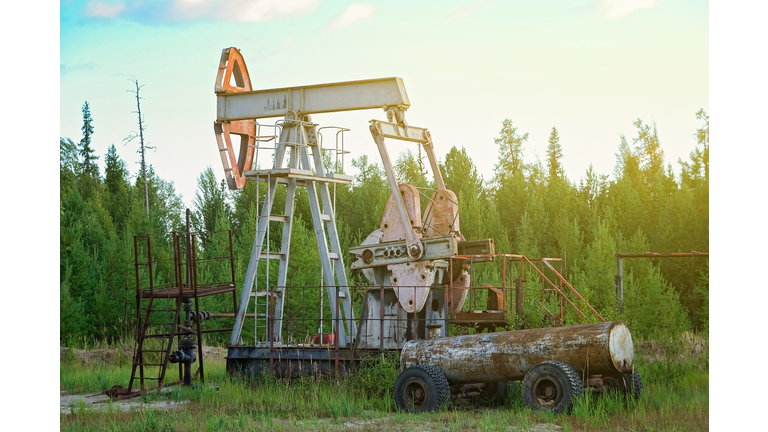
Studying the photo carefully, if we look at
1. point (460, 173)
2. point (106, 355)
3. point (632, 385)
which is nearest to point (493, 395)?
point (632, 385)

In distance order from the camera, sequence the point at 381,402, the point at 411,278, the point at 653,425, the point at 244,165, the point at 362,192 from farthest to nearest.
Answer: the point at 362,192, the point at 244,165, the point at 411,278, the point at 381,402, the point at 653,425

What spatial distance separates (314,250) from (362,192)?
855 centimetres

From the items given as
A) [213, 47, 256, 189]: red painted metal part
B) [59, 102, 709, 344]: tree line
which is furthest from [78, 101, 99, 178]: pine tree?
[213, 47, 256, 189]: red painted metal part

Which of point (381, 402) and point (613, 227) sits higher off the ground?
point (613, 227)

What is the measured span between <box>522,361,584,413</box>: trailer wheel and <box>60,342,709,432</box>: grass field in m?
0.12

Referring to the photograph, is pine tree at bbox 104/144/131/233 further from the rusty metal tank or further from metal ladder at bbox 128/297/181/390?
the rusty metal tank

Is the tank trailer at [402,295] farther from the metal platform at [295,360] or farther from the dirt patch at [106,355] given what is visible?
the dirt patch at [106,355]

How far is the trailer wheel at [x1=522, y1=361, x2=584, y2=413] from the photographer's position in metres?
8.09

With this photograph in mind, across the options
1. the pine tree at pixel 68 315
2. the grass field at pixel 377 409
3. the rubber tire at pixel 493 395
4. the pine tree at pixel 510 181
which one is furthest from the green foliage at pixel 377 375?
the pine tree at pixel 510 181

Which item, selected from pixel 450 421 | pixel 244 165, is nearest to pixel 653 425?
pixel 450 421

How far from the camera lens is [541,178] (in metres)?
30.6

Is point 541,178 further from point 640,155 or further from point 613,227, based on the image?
point 640,155

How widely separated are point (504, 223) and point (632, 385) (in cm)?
1987

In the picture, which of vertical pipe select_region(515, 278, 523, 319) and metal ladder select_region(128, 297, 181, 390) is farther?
metal ladder select_region(128, 297, 181, 390)
